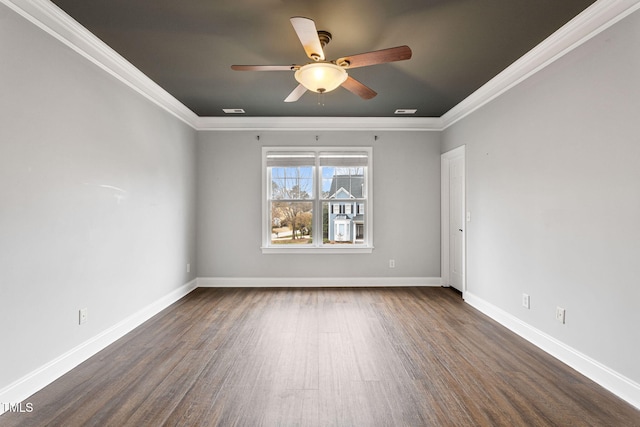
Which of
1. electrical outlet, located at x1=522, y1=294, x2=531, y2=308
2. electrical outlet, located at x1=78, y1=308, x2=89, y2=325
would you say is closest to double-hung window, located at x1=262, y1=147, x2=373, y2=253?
electrical outlet, located at x1=522, y1=294, x2=531, y2=308

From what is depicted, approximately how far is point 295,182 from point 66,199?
3.22 metres

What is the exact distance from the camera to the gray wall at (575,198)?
219 cm

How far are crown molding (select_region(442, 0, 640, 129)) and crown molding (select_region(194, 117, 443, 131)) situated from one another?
1.13 m

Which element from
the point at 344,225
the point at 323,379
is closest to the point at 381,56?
the point at 323,379

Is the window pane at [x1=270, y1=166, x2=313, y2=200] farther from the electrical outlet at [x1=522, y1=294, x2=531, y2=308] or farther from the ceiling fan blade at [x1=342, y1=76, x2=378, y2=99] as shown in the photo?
the electrical outlet at [x1=522, y1=294, x2=531, y2=308]

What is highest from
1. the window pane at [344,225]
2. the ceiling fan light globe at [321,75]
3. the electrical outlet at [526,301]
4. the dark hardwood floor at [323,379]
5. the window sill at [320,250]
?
the ceiling fan light globe at [321,75]

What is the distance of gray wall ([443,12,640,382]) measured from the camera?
2.19 m

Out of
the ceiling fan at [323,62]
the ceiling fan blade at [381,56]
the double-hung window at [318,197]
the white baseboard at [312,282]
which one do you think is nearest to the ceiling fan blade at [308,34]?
the ceiling fan at [323,62]

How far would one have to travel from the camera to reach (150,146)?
3855 millimetres

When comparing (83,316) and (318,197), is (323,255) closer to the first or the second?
(318,197)

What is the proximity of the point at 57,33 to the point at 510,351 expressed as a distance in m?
4.40

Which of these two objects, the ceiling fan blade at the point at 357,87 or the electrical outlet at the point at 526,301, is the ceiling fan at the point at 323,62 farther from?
the electrical outlet at the point at 526,301

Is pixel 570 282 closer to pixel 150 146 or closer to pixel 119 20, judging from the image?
pixel 119 20

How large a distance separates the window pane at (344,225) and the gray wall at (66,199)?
8.10 feet
